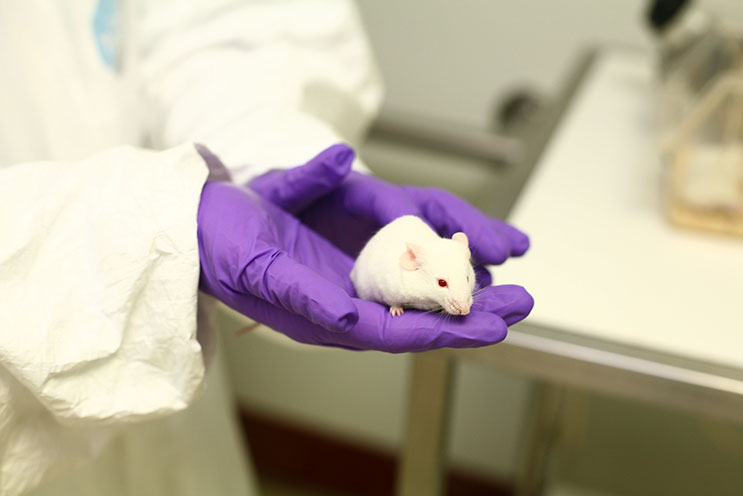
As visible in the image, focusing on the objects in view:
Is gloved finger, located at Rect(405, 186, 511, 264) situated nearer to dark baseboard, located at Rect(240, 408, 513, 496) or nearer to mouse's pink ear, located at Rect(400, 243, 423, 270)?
mouse's pink ear, located at Rect(400, 243, 423, 270)

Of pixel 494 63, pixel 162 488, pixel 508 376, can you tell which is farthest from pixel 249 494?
pixel 494 63

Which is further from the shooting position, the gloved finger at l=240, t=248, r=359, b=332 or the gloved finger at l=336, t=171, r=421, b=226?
the gloved finger at l=336, t=171, r=421, b=226

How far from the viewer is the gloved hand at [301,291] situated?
0.40 metres

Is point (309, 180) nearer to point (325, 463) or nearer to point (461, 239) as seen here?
point (461, 239)

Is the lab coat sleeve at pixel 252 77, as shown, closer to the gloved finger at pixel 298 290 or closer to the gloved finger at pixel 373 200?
the gloved finger at pixel 373 200

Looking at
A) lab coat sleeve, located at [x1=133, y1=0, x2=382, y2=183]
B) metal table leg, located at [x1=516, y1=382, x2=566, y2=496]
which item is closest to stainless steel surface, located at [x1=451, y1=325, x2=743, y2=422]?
lab coat sleeve, located at [x1=133, y1=0, x2=382, y2=183]

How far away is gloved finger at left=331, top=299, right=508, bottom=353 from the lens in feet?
1.32

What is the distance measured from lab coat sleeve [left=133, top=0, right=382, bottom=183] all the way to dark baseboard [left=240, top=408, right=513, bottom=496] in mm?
814

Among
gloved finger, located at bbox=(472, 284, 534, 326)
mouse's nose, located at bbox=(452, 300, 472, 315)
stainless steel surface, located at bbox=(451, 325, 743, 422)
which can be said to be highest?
mouse's nose, located at bbox=(452, 300, 472, 315)

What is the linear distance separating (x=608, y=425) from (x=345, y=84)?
0.65 meters

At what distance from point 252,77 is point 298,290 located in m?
0.33

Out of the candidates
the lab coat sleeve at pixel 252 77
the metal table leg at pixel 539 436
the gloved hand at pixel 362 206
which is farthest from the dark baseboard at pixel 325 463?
the gloved hand at pixel 362 206

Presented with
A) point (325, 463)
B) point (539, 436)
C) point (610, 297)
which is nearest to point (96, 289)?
point (610, 297)

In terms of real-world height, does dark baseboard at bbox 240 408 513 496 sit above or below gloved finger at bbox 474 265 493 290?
below
